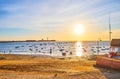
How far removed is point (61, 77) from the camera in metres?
23.4

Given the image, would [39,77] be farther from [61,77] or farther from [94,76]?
[94,76]

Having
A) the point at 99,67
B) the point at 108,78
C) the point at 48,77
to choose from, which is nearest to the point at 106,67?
the point at 99,67

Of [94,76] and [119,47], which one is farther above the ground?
[119,47]

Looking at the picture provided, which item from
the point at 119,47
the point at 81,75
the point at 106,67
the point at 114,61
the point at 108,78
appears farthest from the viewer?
the point at 119,47

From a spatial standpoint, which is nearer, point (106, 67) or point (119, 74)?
point (119, 74)

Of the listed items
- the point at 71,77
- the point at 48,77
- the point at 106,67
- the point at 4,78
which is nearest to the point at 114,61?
the point at 106,67

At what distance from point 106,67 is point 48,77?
28.3 feet

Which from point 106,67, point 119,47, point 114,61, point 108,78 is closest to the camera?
point 108,78

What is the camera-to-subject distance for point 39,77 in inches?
930

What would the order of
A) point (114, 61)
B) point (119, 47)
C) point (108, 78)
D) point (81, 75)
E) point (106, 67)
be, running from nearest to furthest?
point (108, 78), point (81, 75), point (114, 61), point (106, 67), point (119, 47)

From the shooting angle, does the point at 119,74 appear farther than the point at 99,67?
No

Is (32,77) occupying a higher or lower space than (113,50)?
lower

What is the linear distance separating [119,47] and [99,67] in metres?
4.33

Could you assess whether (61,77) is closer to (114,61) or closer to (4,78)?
(4,78)
